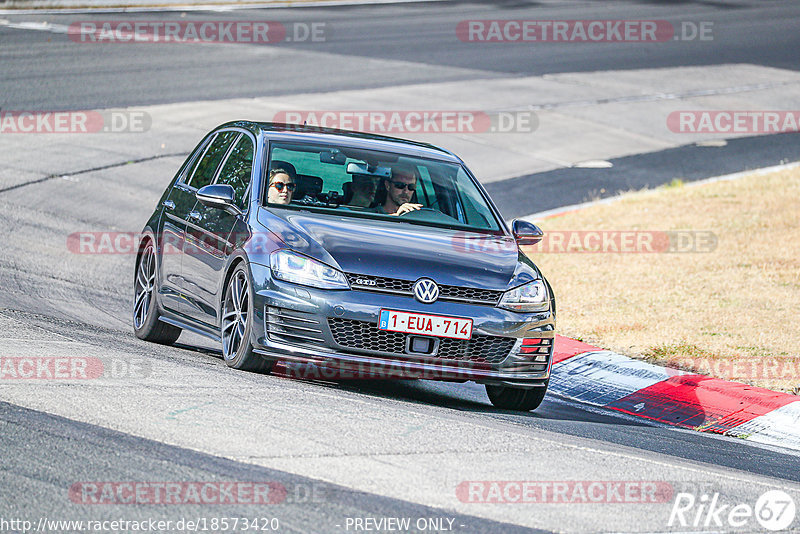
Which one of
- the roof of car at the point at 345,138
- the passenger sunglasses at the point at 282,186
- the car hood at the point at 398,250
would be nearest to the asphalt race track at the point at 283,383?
the car hood at the point at 398,250

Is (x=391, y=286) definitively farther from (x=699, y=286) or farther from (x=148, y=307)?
(x=699, y=286)

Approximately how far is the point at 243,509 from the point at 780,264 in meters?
9.81

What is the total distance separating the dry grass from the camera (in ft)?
33.1

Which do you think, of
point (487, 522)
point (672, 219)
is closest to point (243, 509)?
point (487, 522)

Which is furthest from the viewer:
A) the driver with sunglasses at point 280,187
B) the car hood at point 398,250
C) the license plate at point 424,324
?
the driver with sunglasses at point 280,187

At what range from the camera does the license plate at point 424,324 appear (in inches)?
281

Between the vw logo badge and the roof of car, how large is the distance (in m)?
1.82

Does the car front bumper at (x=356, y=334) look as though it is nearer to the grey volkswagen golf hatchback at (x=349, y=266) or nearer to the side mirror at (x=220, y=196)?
the grey volkswagen golf hatchback at (x=349, y=266)

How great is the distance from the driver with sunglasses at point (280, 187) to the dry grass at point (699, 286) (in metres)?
3.46

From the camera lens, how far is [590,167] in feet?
64.4

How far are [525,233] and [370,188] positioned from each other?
3.65ft

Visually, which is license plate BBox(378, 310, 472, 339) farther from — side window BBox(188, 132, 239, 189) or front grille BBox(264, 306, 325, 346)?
side window BBox(188, 132, 239, 189)

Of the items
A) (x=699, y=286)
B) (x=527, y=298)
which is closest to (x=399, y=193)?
(x=527, y=298)

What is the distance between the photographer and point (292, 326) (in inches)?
284
